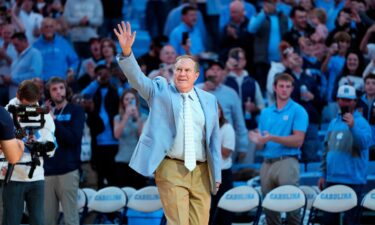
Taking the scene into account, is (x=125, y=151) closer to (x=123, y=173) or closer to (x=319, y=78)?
(x=123, y=173)

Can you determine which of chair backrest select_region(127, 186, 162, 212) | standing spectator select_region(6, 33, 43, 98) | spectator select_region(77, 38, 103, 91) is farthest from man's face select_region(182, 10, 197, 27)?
chair backrest select_region(127, 186, 162, 212)

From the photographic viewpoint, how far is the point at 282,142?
13930mm

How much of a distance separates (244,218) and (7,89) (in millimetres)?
5023

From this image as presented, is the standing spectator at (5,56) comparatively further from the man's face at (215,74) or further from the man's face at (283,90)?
the man's face at (283,90)

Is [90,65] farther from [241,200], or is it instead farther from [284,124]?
[241,200]

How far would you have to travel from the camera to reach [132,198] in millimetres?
14406

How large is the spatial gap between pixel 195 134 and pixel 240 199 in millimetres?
3004

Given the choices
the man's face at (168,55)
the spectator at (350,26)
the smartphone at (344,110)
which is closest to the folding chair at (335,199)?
the smartphone at (344,110)

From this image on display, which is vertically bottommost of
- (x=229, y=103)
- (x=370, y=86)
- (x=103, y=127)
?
(x=103, y=127)

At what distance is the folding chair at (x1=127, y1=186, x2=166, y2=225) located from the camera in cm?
1430

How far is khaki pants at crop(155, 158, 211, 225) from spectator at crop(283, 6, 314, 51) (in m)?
7.21

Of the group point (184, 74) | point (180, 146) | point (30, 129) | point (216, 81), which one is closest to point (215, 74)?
point (216, 81)

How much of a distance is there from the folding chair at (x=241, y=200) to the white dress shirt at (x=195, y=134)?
9.29 feet

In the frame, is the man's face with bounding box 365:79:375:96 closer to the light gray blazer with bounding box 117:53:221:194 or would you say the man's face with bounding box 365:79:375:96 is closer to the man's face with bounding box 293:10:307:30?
the man's face with bounding box 293:10:307:30
